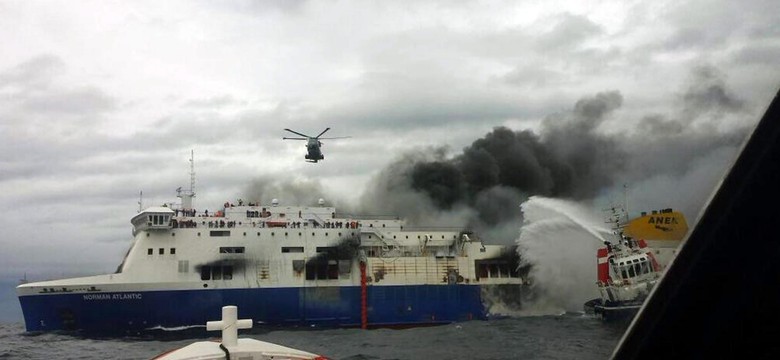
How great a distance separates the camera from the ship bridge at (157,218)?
44125mm

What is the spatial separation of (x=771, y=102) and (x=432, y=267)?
151ft

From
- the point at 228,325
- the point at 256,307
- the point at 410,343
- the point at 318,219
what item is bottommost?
the point at 410,343

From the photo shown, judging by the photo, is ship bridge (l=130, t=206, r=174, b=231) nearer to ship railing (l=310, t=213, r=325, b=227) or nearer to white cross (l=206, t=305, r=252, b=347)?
ship railing (l=310, t=213, r=325, b=227)

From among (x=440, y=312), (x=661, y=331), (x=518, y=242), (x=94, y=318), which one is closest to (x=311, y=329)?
(x=440, y=312)

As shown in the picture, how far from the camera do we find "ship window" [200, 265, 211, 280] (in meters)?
43.7

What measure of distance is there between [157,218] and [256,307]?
9067mm

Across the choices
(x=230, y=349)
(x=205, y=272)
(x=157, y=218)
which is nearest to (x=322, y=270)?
(x=205, y=272)

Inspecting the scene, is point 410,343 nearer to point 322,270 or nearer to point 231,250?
point 322,270

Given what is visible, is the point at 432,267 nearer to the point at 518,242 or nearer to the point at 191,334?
the point at 518,242

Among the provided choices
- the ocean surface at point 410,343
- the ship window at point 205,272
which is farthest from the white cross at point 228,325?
the ship window at point 205,272

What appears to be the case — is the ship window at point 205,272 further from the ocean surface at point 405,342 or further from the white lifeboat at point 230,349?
the white lifeboat at point 230,349

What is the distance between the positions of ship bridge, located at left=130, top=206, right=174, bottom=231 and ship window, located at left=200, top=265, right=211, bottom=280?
378 cm

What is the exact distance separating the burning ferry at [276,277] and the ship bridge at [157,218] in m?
0.07

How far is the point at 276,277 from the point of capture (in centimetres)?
4444
